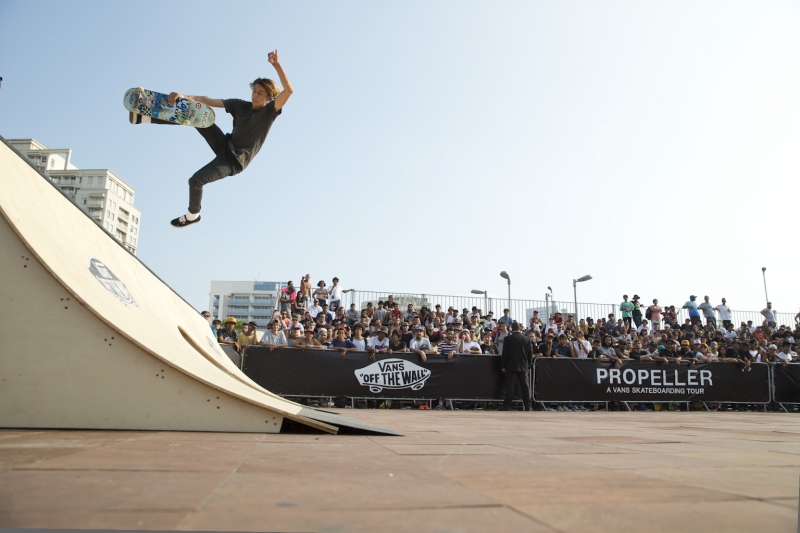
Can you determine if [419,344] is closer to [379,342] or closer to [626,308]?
[379,342]

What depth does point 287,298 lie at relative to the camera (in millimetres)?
15617

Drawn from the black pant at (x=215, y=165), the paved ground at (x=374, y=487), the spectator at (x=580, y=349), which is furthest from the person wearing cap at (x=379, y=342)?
the paved ground at (x=374, y=487)

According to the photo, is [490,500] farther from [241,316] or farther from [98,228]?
[241,316]

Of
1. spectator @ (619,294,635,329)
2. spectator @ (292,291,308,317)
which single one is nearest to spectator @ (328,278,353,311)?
spectator @ (292,291,308,317)

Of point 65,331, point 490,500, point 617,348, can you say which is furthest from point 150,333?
point 617,348

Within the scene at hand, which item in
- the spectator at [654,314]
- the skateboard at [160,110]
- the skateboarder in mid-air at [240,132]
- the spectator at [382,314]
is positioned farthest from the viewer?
the spectator at [654,314]

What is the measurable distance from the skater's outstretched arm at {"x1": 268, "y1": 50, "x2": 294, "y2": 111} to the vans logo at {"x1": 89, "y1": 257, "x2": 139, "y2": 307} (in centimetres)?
196

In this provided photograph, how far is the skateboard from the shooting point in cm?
448

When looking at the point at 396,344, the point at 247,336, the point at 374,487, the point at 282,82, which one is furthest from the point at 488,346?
the point at 374,487

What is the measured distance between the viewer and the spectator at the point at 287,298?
15204mm

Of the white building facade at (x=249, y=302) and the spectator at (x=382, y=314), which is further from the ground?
the white building facade at (x=249, y=302)

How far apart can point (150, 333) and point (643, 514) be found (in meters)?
3.39

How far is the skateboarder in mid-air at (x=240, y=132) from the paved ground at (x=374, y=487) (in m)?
2.50

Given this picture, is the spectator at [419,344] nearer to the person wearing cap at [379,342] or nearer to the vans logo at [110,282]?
the person wearing cap at [379,342]
